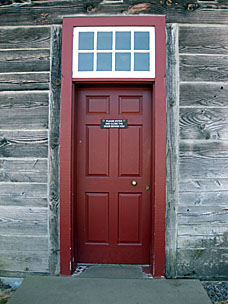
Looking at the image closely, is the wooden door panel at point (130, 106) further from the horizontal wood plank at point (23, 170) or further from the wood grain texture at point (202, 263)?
the wood grain texture at point (202, 263)

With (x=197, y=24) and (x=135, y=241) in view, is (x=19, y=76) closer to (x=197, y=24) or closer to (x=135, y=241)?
(x=197, y=24)

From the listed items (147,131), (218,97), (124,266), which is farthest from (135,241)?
(218,97)

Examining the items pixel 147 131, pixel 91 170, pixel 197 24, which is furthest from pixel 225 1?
pixel 91 170

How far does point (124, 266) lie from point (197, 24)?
305cm

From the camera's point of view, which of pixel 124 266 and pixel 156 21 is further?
pixel 124 266

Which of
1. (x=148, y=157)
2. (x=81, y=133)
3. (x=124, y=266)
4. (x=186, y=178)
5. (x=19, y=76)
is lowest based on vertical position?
(x=124, y=266)

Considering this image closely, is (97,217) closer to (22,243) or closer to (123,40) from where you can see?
(22,243)

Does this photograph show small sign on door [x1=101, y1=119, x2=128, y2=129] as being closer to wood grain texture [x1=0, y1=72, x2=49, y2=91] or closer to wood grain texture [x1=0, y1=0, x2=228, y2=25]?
wood grain texture [x1=0, y1=72, x2=49, y2=91]

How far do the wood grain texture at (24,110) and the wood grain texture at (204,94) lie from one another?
5.33ft

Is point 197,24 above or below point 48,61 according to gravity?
above

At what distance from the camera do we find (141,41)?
9.95ft

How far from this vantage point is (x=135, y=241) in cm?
322

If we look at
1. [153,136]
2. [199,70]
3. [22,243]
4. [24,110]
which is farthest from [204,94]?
Result: [22,243]

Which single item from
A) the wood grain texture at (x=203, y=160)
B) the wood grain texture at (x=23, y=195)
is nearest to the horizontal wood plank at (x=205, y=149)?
the wood grain texture at (x=203, y=160)
